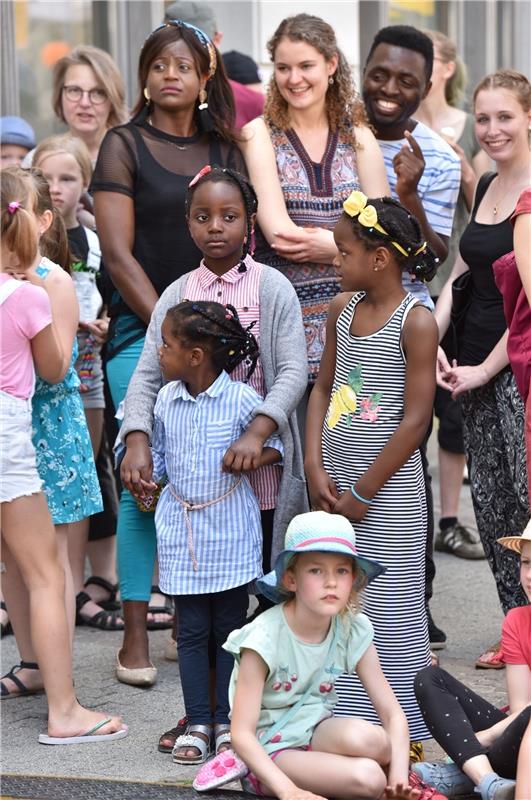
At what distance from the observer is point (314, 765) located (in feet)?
12.9

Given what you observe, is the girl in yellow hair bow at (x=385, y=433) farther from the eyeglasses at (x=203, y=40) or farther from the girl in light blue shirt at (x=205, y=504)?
the eyeglasses at (x=203, y=40)

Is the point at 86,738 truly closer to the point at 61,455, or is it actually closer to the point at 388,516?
the point at 61,455

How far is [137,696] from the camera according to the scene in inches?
197

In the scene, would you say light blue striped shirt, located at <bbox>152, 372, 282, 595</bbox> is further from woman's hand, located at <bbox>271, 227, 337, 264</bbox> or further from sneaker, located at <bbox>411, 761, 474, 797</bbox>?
sneaker, located at <bbox>411, 761, 474, 797</bbox>

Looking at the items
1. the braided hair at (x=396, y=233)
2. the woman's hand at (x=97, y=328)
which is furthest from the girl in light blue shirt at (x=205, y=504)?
the woman's hand at (x=97, y=328)

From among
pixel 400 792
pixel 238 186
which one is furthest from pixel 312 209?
pixel 400 792

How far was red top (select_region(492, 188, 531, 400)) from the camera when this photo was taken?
4.57 meters

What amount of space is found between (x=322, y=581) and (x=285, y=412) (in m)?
0.71

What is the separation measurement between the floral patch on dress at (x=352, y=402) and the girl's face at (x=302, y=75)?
1.11 meters

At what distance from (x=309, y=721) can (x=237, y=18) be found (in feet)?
20.5

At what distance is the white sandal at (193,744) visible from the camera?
4.35 meters

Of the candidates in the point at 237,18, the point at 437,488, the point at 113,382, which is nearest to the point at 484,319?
the point at 113,382

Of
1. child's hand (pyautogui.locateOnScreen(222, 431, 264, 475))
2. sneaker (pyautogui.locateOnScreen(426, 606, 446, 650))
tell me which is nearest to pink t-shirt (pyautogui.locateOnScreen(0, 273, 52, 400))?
child's hand (pyautogui.locateOnScreen(222, 431, 264, 475))

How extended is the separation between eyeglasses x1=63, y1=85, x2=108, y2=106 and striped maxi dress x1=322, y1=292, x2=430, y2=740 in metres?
2.79
